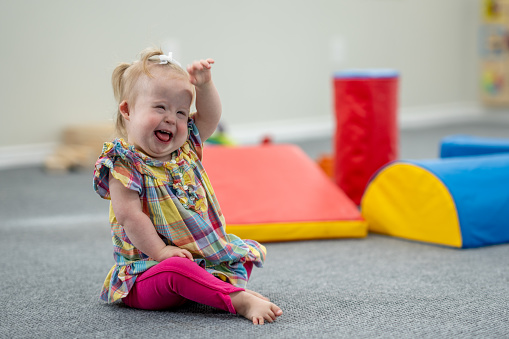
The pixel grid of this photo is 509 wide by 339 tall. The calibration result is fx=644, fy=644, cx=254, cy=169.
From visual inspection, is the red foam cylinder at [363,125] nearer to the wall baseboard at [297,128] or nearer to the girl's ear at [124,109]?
the wall baseboard at [297,128]

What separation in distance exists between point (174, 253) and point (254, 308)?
174 millimetres

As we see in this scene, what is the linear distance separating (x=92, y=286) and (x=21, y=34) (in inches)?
76.8

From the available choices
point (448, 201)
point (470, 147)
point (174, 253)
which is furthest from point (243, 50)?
point (174, 253)

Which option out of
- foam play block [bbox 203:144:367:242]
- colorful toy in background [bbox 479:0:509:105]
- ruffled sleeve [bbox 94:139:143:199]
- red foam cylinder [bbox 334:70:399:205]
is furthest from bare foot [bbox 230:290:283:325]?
colorful toy in background [bbox 479:0:509:105]

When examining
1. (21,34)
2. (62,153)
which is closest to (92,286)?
(62,153)

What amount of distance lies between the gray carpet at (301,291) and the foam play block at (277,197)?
0.15ft

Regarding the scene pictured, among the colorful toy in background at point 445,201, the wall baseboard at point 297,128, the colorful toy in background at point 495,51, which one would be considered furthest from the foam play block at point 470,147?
the colorful toy in background at point 495,51

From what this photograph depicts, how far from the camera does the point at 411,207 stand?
1754 mm

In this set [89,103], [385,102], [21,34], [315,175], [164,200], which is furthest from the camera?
[89,103]

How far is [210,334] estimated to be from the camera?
1.07 m

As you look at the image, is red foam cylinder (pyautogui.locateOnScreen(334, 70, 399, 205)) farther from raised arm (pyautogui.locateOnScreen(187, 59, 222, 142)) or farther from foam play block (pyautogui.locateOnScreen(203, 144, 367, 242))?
raised arm (pyautogui.locateOnScreen(187, 59, 222, 142))

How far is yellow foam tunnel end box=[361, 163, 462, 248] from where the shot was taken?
166 cm

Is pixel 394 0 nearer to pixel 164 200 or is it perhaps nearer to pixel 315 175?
pixel 315 175

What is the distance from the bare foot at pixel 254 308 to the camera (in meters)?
1.12
